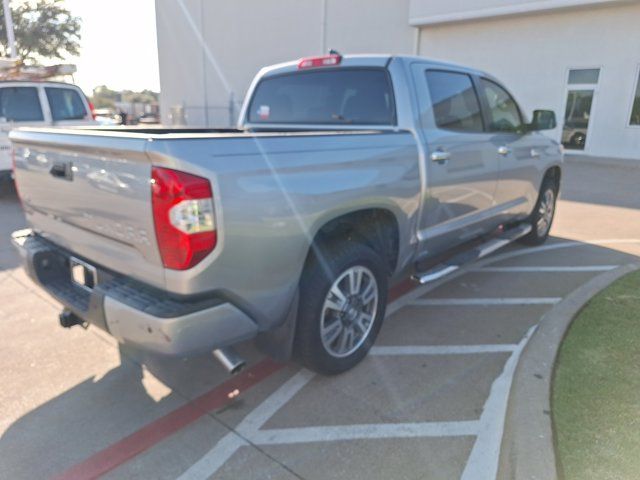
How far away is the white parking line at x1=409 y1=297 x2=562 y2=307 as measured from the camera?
14.1 ft

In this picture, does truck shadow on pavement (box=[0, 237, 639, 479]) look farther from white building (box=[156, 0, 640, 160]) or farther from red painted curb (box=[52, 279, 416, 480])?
white building (box=[156, 0, 640, 160])

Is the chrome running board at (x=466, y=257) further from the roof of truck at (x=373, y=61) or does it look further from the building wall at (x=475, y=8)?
the building wall at (x=475, y=8)

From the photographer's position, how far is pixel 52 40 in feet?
103

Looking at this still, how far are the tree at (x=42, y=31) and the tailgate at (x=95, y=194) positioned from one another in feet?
109

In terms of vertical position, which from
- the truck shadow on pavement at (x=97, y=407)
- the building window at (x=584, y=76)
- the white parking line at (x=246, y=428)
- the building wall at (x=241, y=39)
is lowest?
the truck shadow on pavement at (x=97, y=407)

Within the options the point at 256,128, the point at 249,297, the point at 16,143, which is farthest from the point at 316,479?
the point at 256,128

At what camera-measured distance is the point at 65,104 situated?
30.1 ft

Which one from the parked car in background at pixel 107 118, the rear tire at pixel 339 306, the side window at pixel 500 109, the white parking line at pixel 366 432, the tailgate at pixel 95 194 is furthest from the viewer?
the parked car in background at pixel 107 118

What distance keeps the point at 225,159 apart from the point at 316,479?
158 cm

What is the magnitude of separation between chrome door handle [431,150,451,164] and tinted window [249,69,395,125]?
40 cm

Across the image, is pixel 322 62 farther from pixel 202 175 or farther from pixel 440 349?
pixel 440 349

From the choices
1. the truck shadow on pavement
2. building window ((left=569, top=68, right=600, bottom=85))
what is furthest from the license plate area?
building window ((left=569, top=68, right=600, bottom=85))

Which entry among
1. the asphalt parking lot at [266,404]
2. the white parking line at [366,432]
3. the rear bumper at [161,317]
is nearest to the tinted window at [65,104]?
the asphalt parking lot at [266,404]

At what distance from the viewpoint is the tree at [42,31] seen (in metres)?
29.9
